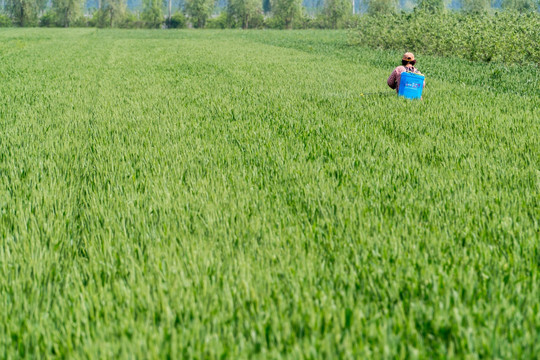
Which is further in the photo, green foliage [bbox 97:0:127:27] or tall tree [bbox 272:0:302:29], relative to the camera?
green foliage [bbox 97:0:127:27]

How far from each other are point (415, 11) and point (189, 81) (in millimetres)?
17658

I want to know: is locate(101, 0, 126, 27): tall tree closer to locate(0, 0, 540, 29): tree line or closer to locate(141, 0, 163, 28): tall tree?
locate(0, 0, 540, 29): tree line

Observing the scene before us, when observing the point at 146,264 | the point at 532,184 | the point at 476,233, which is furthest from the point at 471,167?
the point at 146,264

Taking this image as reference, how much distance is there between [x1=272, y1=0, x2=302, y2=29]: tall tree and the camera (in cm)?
9469

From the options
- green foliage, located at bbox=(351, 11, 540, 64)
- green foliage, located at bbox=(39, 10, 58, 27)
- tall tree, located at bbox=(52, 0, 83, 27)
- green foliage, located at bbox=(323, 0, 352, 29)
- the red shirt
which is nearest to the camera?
the red shirt

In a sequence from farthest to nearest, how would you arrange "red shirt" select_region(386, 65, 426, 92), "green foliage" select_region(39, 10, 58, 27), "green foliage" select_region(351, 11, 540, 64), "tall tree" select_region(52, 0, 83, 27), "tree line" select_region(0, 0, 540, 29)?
1. "green foliage" select_region(39, 10, 58, 27)
2. "tall tree" select_region(52, 0, 83, 27)
3. "tree line" select_region(0, 0, 540, 29)
4. "green foliage" select_region(351, 11, 540, 64)
5. "red shirt" select_region(386, 65, 426, 92)

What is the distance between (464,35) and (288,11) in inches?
3185

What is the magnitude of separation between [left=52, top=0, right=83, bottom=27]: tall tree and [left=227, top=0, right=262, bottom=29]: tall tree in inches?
Result: 1185

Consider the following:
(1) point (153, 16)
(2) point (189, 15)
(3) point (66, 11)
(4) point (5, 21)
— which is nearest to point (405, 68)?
(1) point (153, 16)

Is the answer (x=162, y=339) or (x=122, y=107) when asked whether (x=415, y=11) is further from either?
(x=162, y=339)

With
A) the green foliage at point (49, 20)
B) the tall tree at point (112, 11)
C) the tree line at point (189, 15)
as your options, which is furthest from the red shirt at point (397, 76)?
the green foliage at point (49, 20)

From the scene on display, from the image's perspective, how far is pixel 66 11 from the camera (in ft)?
315

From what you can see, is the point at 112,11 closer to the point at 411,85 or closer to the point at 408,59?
the point at 408,59

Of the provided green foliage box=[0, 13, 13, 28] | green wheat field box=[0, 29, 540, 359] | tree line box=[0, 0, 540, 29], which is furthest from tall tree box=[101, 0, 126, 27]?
green wheat field box=[0, 29, 540, 359]
